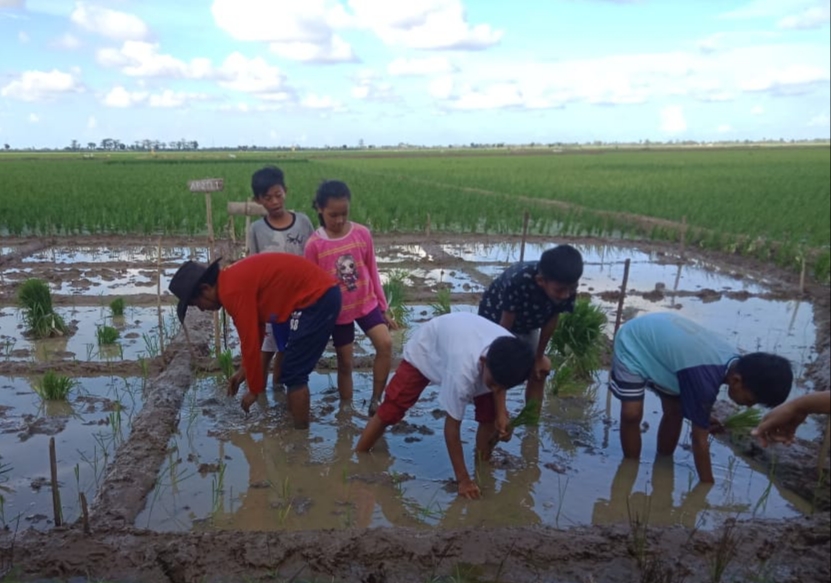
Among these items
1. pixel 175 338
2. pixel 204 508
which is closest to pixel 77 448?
pixel 204 508

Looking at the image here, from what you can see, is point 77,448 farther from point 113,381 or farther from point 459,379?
point 459,379

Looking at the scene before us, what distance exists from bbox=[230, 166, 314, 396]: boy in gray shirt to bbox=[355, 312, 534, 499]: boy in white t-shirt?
972 millimetres

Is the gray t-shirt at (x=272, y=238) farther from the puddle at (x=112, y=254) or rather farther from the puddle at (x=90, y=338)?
the puddle at (x=112, y=254)

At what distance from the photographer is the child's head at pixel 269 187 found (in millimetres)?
3654

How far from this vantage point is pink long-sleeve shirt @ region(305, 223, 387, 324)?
12.1 feet

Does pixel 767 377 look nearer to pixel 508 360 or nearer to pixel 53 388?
pixel 508 360

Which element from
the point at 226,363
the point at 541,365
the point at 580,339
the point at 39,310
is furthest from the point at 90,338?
the point at 580,339

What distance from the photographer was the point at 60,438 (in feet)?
11.6

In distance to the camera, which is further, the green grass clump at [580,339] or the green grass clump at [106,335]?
the green grass clump at [106,335]

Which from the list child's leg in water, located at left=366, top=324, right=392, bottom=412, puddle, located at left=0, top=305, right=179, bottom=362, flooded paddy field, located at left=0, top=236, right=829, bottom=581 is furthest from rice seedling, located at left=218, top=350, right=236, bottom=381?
child's leg in water, located at left=366, top=324, right=392, bottom=412

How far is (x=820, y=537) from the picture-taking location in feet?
8.94

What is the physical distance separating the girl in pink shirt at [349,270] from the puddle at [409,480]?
495 millimetres

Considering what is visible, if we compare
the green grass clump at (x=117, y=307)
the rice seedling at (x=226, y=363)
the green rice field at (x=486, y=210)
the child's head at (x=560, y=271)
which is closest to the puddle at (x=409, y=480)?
the rice seedling at (x=226, y=363)

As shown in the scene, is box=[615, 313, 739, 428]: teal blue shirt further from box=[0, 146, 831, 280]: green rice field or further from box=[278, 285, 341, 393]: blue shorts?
box=[0, 146, 831, 280]: green rice field
